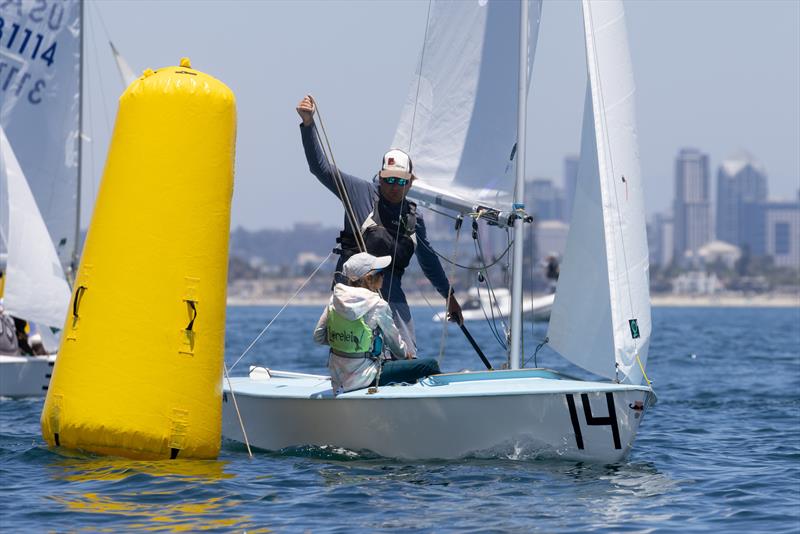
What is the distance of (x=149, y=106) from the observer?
355 inches

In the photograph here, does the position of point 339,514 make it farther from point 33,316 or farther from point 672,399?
point 672,399

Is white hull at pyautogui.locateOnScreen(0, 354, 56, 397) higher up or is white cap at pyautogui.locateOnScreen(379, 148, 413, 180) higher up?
white cap at pyautogui.locateOnScreen(379, 148, 413, 180)

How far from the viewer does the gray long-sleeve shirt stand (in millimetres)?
10102

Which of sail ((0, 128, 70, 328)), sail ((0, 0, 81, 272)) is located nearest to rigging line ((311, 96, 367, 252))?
sail ((0, 128, 70, 328))

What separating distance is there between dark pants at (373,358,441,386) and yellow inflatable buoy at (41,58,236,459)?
3.90ft

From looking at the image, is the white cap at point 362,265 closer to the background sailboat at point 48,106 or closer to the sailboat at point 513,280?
the sailboat at point 513,280

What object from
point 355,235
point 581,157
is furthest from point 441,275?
point 581,157

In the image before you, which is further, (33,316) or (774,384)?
(774,384)

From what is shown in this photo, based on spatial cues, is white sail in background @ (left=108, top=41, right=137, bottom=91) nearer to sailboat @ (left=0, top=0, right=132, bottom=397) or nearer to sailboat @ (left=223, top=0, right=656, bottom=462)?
sailboat @ (left=0, top=0, right=132, bottom=397)

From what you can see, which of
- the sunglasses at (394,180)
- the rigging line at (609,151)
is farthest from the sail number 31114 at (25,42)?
the rigging line at (609,151)

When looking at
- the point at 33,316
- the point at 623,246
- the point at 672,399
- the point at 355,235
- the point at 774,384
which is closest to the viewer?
the point at 623,246

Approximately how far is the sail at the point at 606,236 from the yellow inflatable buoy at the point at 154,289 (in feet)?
8.07

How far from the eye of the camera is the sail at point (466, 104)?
1058cm

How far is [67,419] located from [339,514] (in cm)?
215
